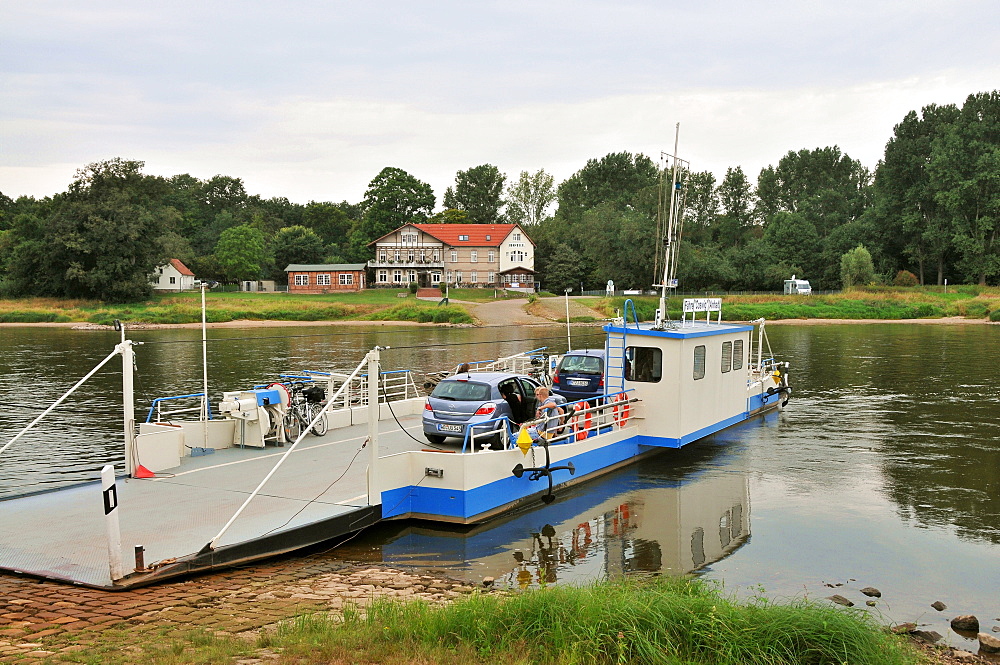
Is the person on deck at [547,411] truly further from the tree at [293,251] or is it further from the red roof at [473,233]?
the tree at [293,251]

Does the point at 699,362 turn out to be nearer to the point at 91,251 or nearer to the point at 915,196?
the point at 91,251

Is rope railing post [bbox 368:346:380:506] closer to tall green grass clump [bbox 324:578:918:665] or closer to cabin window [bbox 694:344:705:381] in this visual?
tall green grass clump [bbox 324:578:918:665]

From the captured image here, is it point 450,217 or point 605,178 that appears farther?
point 605,178

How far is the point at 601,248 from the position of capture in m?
87.3

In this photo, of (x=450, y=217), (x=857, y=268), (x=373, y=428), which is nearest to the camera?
(x=373, y=428)

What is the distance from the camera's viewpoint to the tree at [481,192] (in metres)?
126

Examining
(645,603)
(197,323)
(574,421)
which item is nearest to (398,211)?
(197,323)

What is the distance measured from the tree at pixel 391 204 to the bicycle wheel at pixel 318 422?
9231 centimetres

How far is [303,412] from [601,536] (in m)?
7.66

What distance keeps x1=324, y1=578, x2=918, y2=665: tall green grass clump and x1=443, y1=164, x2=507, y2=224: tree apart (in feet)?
389

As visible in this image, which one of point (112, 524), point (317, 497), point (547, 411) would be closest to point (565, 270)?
point (547, 411)

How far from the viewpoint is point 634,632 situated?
771 centimetres

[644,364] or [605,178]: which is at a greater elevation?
[605,178]

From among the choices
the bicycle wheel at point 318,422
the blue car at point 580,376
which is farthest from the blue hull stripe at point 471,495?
Answer: the bicycle wheel at point 318,422
